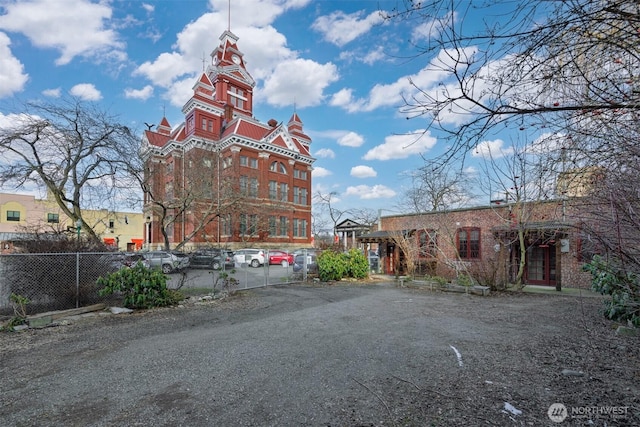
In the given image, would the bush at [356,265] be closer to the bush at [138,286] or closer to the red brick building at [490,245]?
the red brick building at [490,245]

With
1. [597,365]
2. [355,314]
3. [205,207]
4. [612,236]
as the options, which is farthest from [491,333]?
[205,207]

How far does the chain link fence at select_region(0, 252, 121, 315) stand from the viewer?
734cm

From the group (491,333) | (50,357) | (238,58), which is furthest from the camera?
(238,58)

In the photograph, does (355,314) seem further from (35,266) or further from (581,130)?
(35,266)

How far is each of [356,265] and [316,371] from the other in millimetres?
12596

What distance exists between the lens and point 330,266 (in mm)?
15703

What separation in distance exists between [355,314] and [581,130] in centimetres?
623

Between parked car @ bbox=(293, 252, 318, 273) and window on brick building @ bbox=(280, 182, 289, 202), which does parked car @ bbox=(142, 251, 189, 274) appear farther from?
window on brick building @ bbox=(280, 182, 289, 202)

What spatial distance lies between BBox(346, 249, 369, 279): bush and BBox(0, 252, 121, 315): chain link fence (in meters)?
10.7

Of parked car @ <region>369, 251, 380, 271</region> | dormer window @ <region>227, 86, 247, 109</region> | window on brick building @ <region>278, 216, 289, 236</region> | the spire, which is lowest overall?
parked car @ <region>369, 251, 380, 271</region>

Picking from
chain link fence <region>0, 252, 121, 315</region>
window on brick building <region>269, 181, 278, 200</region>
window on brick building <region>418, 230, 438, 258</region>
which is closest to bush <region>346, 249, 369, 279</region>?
window on brick building <region>418, 230, 438, 258</region>

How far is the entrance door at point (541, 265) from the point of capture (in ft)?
48.5

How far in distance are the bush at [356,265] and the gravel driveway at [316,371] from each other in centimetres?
870

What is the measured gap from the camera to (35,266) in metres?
7.54
